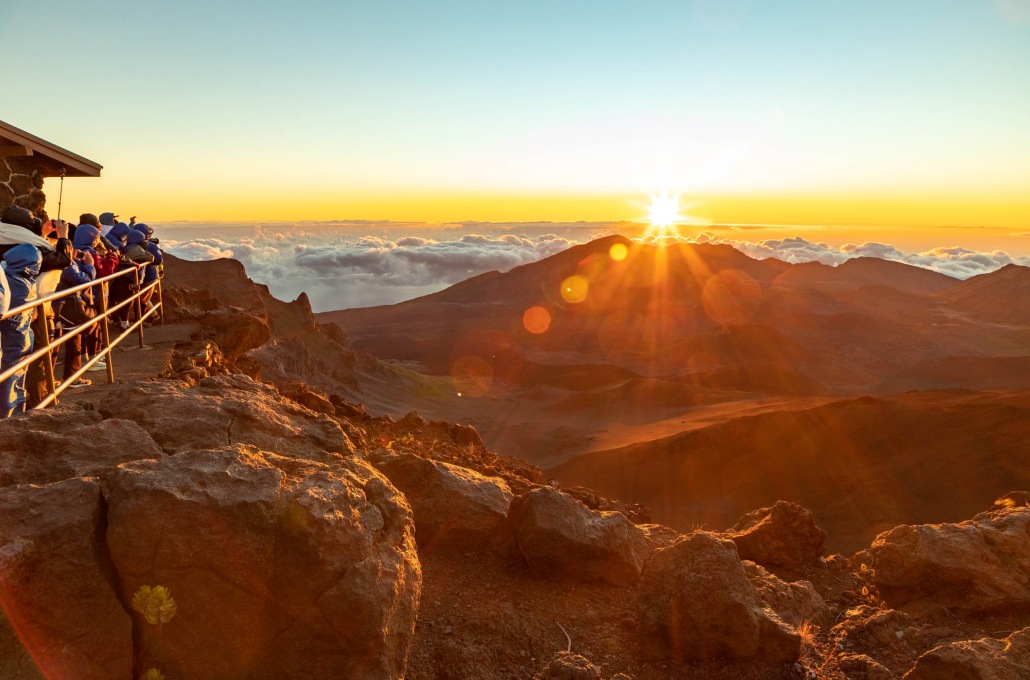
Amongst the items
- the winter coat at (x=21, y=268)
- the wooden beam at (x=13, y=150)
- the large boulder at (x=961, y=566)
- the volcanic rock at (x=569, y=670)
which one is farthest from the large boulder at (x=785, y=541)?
the wooden beam at (x=13, y=150)

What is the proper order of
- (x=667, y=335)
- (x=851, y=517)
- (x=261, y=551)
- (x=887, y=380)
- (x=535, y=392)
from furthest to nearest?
(x=667, y=335)
(x=887, y=380)
(x=535, y=392)
(x=851, y=517)
(x=261, y=551)

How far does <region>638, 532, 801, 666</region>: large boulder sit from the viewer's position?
4.96m

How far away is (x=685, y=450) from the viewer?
2611 cm

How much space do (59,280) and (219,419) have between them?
3111mm

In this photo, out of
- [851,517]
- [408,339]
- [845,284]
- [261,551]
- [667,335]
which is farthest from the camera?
[845,284]

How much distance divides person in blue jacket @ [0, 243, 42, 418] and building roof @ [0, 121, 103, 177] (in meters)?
6.01

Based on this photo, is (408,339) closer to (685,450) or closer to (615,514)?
(685,450)

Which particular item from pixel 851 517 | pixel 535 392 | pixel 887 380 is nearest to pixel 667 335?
pixel 887 380

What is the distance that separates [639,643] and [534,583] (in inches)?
40.8

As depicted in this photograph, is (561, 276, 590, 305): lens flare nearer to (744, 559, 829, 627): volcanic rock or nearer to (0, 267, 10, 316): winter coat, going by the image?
(744, 559, 829, 627): volcanic rock

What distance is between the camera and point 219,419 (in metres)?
4.75

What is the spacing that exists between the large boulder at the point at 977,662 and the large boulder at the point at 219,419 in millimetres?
4457

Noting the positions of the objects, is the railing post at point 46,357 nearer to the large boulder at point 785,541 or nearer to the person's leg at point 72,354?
the person's leg at point 72,354

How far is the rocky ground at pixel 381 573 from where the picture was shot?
2967 millimetres
